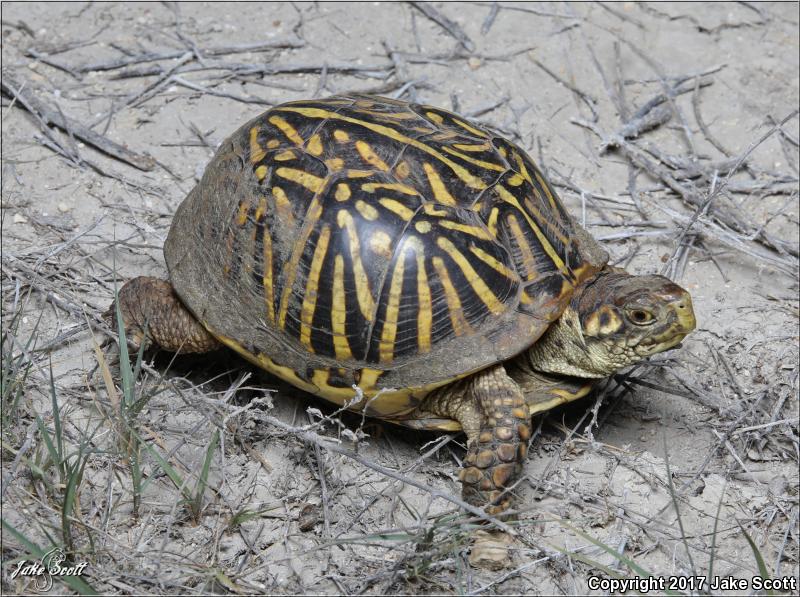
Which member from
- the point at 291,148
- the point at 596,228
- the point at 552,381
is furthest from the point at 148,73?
the point at 552,381

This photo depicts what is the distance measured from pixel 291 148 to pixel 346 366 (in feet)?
2.62

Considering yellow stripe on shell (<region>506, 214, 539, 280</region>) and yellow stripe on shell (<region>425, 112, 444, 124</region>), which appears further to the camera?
yellow stripe on shell (<region>425, 112, 444, 124</region>)

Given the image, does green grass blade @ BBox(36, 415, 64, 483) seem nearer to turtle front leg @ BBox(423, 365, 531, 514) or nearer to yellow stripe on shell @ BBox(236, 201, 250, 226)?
yellow stripe on shell @ BBox(236, 201, 250, 226)

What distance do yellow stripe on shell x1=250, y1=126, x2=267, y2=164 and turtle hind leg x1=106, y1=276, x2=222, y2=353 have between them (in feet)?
2.16

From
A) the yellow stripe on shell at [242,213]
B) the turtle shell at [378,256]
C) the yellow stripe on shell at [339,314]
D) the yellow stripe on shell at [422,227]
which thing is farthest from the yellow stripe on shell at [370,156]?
the yellow stripe on shell at [242,213]

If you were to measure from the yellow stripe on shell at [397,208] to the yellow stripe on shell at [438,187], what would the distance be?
114mm

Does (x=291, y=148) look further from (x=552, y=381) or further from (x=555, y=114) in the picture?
(x=555, y=114)

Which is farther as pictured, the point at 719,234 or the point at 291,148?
the point at 719,234

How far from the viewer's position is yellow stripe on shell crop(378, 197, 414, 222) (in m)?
2.84

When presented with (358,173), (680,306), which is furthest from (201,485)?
(680,306)

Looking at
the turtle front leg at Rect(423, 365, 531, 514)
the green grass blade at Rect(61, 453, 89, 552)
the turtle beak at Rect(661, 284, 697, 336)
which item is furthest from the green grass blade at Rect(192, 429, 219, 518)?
the turtle beak at Rect(661, 284, 697, 336)

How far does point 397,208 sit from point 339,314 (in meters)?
0.41

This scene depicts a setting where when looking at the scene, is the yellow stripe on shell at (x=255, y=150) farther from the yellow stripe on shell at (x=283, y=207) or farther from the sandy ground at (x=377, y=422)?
the sandy ground at (x=377, y=422)

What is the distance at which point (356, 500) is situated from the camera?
120 inches
